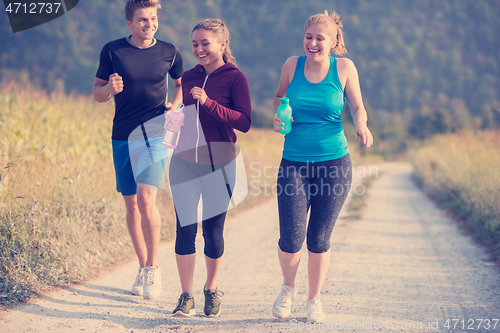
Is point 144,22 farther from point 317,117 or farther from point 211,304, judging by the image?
point 211,304

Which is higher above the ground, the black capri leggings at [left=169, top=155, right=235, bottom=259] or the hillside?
the hillside

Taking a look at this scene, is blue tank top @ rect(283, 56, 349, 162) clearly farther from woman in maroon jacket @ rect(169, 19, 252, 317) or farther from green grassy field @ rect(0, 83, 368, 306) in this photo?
green grassy field @ rect(0, 83, 368, 306)

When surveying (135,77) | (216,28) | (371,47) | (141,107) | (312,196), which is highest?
(371,47)

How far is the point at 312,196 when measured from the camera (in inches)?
105

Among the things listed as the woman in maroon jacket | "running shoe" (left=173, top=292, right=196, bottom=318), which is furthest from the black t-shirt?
"running shoe" (left=173, top=292, right=196, bottom=318)

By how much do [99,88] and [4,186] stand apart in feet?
5.37

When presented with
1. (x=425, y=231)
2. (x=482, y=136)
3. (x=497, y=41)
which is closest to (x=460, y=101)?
(x=497, y=41)

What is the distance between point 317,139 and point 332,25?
74 centimetres

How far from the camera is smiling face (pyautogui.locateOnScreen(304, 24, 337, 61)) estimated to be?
2.49m

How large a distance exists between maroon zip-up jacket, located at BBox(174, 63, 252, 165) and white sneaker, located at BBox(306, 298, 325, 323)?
113cm

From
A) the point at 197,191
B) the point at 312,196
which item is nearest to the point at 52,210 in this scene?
the point at 197,191

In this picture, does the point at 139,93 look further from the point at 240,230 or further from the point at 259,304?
the point at 240,230

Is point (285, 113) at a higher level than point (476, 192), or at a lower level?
higher

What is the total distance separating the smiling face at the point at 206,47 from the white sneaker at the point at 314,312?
175cm
